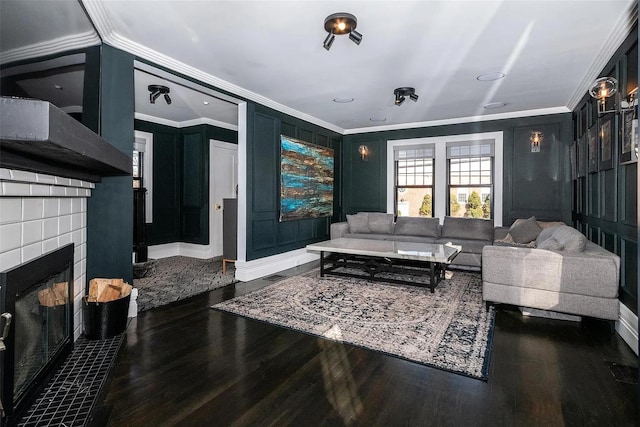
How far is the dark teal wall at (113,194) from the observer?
296 centimetres

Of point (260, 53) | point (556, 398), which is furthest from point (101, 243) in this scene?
point (556, 398)

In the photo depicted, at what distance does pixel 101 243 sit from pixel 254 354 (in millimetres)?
1690

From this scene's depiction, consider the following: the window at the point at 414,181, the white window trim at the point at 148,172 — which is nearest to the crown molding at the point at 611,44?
the window at the point at 414,181

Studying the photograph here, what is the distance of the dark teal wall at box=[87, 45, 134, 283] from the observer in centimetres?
296

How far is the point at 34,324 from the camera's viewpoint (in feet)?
6.31

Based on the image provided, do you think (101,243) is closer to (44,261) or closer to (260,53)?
(44,261)

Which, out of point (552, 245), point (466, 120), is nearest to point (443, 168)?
point (466, 120)

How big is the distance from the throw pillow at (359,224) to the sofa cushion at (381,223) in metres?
0.07

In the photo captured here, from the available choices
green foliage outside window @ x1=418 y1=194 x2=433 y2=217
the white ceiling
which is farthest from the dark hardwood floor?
green foliage outside window @ x1=418 y1=194 x2=433 y2=217

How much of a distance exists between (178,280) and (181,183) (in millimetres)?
2687

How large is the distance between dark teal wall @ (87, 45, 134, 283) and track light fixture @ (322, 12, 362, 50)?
1.87 metres

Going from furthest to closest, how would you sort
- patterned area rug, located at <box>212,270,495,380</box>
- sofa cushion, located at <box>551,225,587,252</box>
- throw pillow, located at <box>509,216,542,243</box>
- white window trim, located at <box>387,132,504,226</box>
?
1. white window trim, located at <box>387,132,504,226</box>
2. throw pillow, located at <box>509,216,542,243</box>
3. sofa cushion, located at <box>551,225,587,252</box>
4. patterned area rug, located at <box>212,270,495,380</box>

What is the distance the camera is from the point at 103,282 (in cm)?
286

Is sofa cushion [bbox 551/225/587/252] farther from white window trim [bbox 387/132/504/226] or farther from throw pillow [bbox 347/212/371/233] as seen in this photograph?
throw pillow [bbox 347/212/371/233]
